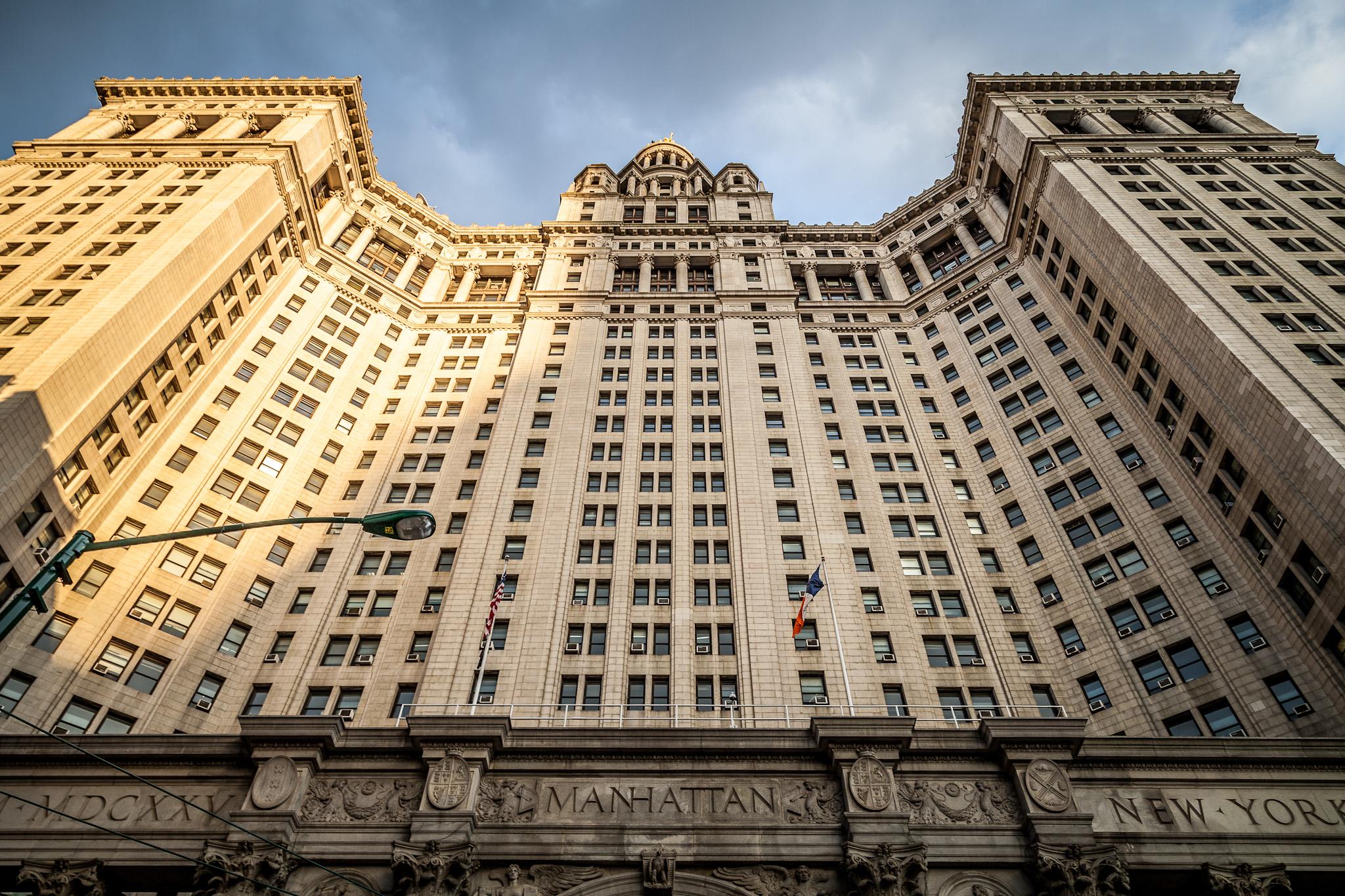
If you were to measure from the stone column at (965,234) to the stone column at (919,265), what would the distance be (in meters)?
3.55

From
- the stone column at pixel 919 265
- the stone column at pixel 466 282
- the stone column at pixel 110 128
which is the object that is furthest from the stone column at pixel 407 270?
the stone column at pixel 919 265

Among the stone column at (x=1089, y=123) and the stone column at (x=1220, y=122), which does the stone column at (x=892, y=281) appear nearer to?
the stone column at (x=1089, y=123)

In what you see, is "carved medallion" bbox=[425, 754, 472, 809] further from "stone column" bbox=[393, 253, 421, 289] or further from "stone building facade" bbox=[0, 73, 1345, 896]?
"stone column" bbox=[393, 253, 421, 289]

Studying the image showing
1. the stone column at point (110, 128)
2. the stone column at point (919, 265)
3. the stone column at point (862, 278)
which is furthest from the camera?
the stone column at point (862, 278)

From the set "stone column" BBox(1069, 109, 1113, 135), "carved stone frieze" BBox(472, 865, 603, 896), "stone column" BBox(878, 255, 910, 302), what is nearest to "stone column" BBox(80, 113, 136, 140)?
"stone column" BBox(878, 255, 910, 302)

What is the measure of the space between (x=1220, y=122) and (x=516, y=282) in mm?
61299

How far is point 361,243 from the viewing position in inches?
2820

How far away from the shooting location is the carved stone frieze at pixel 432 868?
25.3m

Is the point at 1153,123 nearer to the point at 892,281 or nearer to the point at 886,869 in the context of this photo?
the point at 892,281

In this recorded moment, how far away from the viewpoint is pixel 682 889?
25703mm

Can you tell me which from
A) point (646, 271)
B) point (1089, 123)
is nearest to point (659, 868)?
point (646, 271)

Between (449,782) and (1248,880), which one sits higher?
(449,782)

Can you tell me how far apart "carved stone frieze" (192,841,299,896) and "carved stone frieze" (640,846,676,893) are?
11147mm

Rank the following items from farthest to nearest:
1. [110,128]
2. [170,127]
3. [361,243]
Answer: [361,243], [170,127], [110,128]
